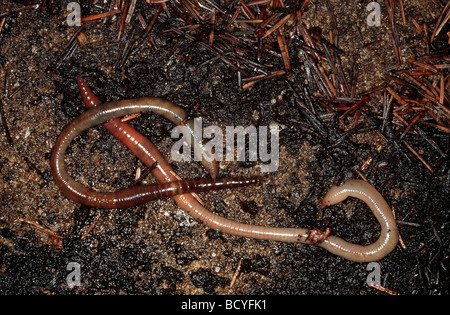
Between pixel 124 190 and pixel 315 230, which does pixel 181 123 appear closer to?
pixel 124 190

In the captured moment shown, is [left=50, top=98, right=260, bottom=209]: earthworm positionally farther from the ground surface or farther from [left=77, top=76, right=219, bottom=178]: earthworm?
the ground surface

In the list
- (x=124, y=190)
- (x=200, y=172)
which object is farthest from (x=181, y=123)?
(x=124, y=190)

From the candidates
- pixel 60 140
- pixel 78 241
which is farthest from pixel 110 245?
pixel 60 140

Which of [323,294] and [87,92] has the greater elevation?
[87,92]

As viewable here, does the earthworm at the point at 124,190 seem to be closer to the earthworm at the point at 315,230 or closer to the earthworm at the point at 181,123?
the earthworm at the point at 181,123

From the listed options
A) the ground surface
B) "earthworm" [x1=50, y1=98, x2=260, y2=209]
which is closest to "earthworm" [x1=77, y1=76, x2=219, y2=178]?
"earthworm" [x1=50, y1=98, x2=260, y2=209]

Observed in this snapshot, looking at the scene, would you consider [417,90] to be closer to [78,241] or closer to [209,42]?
[209,42]

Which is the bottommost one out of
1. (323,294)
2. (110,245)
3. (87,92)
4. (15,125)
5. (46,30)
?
(323,294)
